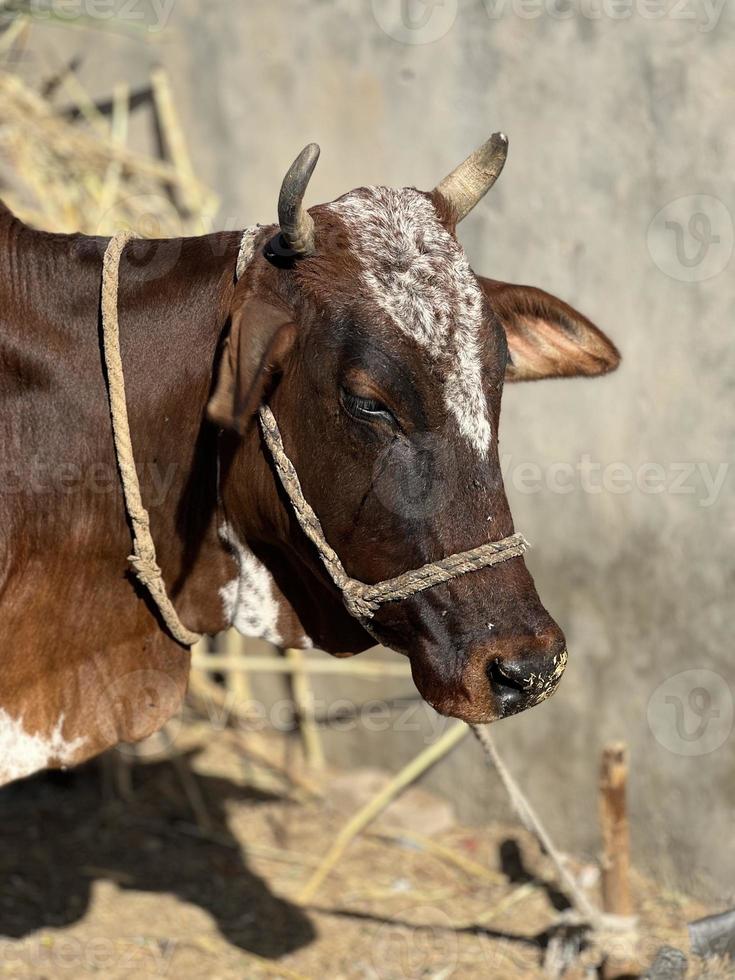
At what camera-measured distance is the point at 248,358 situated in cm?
245

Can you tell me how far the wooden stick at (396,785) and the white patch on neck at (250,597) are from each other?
1.97m

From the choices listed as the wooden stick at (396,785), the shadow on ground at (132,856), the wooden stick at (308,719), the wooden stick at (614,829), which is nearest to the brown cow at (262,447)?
the wooden stick at (614,829)

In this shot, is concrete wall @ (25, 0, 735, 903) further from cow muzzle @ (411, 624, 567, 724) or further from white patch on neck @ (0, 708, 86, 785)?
white patch on neck @ (0, 708, 86, 785)

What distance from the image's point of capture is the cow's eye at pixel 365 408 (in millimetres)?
2504

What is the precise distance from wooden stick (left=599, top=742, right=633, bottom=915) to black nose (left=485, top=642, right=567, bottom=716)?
1461 millimetres

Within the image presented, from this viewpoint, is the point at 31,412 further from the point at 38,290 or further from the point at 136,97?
the point at 136,97

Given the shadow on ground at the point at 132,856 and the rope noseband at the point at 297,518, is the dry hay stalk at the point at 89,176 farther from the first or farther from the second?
the rope noseband at the point at 297,518

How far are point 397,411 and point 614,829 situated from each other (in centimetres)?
201

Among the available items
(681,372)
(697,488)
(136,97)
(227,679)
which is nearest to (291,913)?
(227,679)

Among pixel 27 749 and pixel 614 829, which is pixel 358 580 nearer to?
pixel 27 749

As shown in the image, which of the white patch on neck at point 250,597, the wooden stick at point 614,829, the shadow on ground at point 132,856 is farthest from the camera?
the shadow on ground at point 132,856

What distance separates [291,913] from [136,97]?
3827mm

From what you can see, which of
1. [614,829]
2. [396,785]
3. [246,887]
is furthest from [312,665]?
[614,829]

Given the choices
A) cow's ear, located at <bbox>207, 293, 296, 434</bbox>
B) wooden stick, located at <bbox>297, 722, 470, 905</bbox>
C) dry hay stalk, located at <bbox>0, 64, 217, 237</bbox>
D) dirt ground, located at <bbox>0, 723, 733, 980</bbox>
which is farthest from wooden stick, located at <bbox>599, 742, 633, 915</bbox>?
dry hay stalk, located at <bbox>0, 64, 217, 237</bbox>
